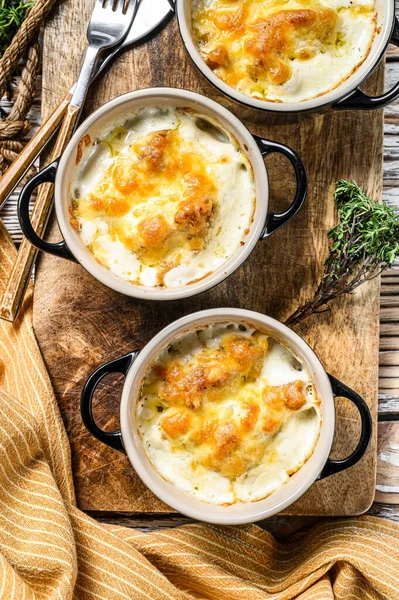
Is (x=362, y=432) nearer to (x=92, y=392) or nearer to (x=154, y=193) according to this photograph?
(x=92, y=392)

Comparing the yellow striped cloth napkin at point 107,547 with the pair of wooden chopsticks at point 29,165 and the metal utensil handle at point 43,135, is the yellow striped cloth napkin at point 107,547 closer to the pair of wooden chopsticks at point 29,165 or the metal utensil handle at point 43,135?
the pair of wooden chopsticks at point 29,165

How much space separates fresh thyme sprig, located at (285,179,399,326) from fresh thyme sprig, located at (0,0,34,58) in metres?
1.16

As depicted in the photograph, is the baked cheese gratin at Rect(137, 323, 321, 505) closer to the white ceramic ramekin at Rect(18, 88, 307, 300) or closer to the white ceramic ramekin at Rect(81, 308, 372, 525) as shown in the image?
the white ceramic ramekin at Rect(81, 308, 372, 525)

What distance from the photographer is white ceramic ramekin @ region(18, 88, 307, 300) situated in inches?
76.4

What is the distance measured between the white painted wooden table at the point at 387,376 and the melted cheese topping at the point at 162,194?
0.47m

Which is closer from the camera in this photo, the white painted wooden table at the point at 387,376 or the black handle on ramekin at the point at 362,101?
the black handle on ramekin at the point at 362,101

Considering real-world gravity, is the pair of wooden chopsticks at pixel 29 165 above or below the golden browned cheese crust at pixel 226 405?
above

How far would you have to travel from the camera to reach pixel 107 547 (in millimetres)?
2170

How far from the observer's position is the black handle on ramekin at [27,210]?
1.90m

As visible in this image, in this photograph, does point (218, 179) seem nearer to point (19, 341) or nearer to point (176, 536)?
point (19, 341)

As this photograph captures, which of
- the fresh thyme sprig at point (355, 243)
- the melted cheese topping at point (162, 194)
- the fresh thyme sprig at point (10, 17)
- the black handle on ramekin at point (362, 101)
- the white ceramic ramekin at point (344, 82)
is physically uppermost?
the fresh thyme sprig at point (10, 17)

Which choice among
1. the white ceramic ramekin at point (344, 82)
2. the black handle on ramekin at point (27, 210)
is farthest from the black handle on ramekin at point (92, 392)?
the white ceramic ramekin at point (344, 82)

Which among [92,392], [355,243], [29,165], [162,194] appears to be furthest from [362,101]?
[92,392]

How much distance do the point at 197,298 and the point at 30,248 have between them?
1.77 ft
